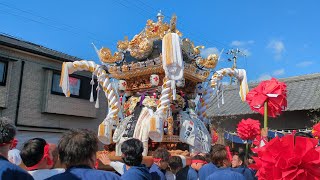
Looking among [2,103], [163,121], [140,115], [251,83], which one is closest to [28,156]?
[163,121]

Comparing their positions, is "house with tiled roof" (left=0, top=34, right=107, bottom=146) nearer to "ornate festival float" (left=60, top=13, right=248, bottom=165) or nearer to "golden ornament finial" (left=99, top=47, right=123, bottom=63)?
"ornate festival float" (left=60, top=13, right=248, bottom=165)

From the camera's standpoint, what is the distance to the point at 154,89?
27.3 ft

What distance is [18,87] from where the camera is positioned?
557 inches

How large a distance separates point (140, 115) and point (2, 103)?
7867mm

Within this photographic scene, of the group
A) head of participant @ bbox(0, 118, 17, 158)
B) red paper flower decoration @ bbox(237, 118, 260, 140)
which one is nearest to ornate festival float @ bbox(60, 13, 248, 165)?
red paper flower decoration @ bbox(237, 118, 260, 140)

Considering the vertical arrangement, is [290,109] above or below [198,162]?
above

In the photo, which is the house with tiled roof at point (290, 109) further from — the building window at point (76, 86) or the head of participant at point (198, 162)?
the head of participant at point (198, 162)

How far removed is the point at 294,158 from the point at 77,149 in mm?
1374

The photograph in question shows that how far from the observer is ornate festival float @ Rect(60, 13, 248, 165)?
299 inches

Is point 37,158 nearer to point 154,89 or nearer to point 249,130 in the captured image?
point 249,130

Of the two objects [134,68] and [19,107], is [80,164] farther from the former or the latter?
[19,107]

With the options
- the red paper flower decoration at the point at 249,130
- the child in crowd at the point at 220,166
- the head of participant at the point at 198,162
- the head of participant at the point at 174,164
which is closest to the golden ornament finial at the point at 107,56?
the red paper flower decoration at the point at 249,130

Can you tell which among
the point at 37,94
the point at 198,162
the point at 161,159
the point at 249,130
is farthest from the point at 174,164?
the point at 37,94

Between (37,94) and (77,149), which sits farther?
(37,94)
